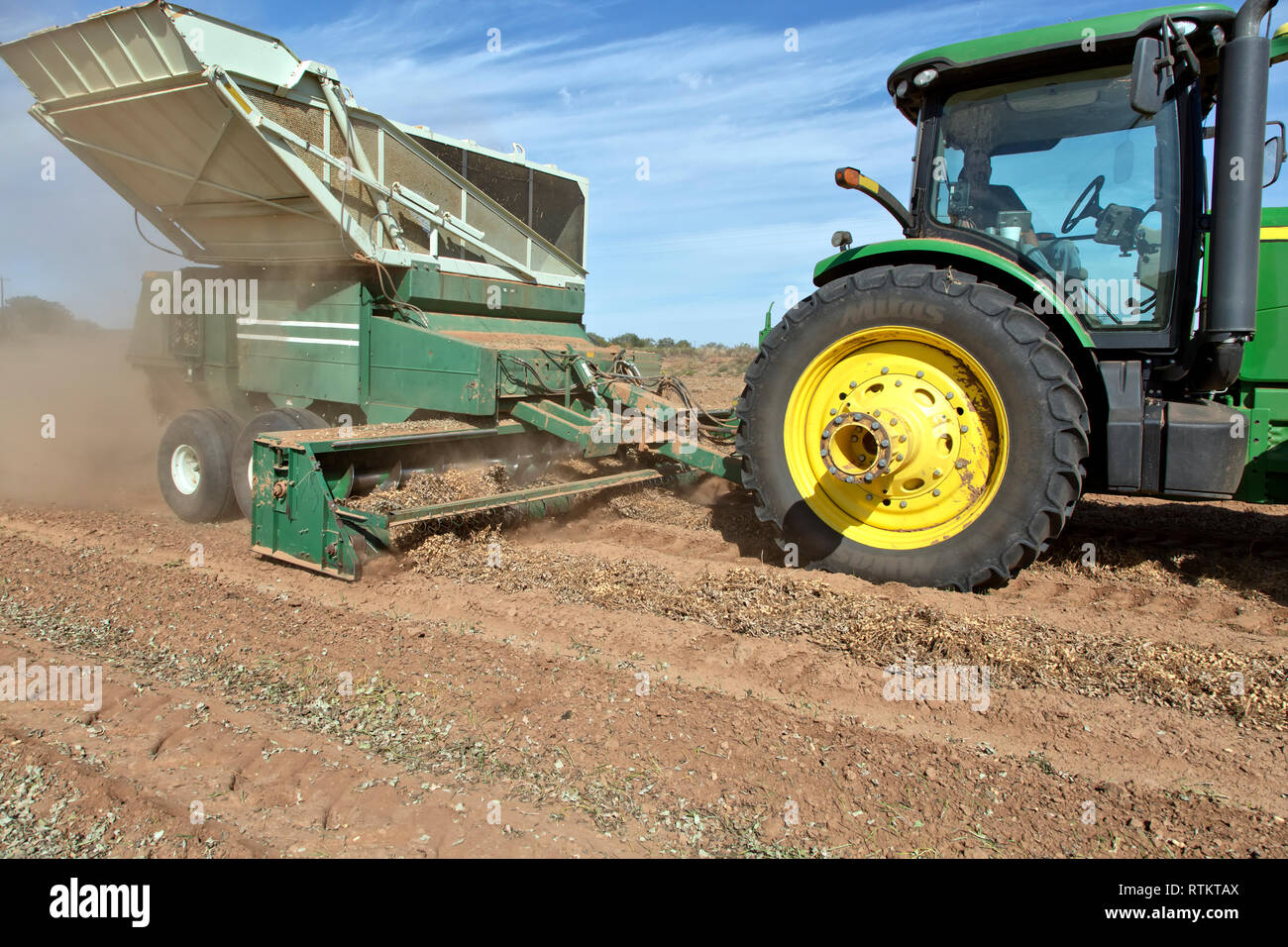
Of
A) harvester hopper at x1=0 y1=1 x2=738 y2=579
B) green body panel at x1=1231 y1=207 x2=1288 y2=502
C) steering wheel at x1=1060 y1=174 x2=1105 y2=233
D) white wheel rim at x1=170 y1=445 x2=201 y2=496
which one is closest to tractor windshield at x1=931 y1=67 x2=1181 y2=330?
steering wheel at x1=1060 y1=174 x2=1105 y2=233

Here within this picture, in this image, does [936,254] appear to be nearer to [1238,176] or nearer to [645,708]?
[1238,176]

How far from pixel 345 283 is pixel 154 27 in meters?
1.91

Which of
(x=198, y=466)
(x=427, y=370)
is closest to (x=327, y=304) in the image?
(x=427, y=370)

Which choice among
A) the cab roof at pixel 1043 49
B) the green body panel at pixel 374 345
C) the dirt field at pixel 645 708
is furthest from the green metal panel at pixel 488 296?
the cab roof at pixel 1043 49

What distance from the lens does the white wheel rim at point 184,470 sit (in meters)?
6.68

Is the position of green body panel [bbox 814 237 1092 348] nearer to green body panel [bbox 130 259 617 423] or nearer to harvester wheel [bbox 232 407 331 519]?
green body panel [bbox 130 259 617 423]

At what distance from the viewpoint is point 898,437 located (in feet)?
13.0

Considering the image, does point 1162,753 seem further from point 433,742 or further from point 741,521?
point 741,521

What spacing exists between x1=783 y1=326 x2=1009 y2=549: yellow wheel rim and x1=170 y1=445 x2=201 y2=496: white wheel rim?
4783mm

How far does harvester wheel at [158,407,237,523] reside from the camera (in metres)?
6.47

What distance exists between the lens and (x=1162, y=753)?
9.25ft

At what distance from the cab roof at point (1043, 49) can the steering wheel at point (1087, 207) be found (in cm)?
57

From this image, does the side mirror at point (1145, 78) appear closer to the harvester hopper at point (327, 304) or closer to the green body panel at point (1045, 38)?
the green body panel at point (1045, 38)
